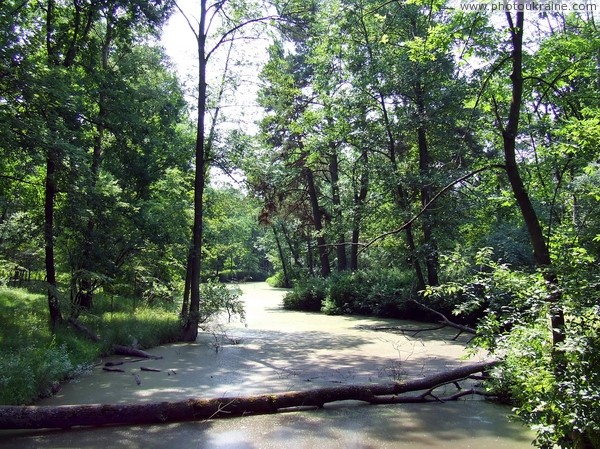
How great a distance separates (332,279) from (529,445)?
15298 millimetres

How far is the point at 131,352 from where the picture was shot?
368 inches

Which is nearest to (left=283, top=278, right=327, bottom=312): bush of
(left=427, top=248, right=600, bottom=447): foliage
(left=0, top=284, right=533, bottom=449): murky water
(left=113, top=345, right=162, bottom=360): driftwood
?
(left=0, top=284, right=533, bottom=449): murky water

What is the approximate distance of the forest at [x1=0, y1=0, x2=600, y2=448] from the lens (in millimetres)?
4500

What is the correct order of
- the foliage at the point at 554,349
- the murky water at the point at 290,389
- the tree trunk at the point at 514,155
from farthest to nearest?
the murky water at the point at 290,389 → the tree trunk at the point at 514,155 → the foliage at the point at 554,349

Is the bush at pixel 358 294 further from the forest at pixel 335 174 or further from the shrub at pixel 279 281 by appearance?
the shrub at pixel 279 281

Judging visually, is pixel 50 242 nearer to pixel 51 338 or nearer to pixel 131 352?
pixel 51 338

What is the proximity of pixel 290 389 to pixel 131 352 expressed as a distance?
4.13 meters

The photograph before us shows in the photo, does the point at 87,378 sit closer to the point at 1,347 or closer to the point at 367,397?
the point at 1,347

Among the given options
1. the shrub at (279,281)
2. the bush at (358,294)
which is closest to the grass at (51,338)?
the bush at (358,294)

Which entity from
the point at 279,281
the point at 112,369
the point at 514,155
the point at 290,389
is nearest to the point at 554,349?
the point at 514,155

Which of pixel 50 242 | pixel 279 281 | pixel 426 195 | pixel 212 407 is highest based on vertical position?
pixel 426 195

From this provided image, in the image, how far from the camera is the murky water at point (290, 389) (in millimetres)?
4840

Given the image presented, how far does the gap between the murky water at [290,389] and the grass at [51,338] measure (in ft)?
1.15

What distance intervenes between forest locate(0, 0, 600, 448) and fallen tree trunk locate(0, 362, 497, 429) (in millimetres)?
741
